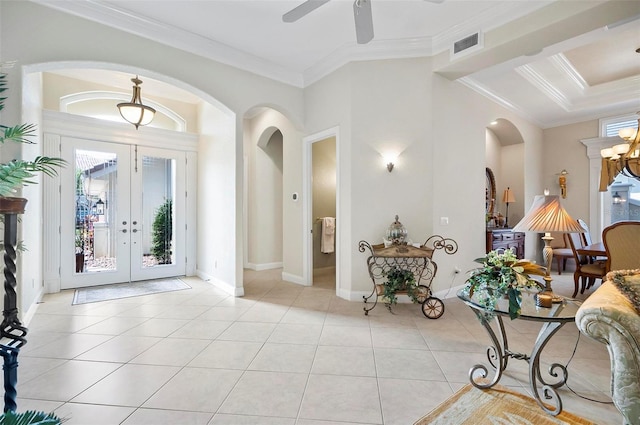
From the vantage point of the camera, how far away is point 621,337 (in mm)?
1497

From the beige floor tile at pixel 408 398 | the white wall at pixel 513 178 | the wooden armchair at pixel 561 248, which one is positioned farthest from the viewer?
the white wall at pixel 513 178

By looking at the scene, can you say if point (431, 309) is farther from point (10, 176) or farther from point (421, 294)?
point (10, 176)

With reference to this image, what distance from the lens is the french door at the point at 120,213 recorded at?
4.59 meters

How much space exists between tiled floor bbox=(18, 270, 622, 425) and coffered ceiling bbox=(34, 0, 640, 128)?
2914 mm

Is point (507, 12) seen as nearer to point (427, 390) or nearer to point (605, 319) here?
point (605, 319)

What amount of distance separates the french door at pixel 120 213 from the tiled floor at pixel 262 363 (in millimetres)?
1137

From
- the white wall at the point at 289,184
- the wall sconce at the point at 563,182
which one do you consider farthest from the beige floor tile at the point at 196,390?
the wall sconce at the point at 563,182

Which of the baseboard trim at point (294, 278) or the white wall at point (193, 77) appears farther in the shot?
the baseboard trim at point (294, 278)

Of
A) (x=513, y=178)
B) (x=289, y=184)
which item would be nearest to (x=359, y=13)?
(x=289, y=184)

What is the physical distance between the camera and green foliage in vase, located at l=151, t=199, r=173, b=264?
5277 mm

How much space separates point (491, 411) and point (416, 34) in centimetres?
401

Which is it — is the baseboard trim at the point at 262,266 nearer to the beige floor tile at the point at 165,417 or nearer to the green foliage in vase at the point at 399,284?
the green foliage in vase at the point at 399,284

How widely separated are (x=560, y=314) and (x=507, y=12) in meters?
3.14

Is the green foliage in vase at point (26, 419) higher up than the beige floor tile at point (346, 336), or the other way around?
the green foliage in vase at point (26, 419)
